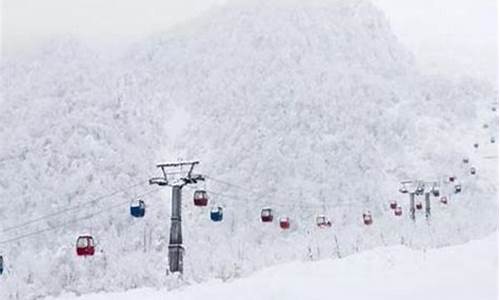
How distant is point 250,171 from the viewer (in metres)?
47.6

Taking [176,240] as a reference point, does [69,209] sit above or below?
above

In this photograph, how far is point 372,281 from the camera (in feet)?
28.9

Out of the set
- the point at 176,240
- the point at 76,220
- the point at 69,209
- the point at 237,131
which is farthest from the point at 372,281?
the point at 237,131

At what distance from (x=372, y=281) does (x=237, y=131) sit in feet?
147

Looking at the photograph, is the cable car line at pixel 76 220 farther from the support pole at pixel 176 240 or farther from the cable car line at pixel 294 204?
the support pole at pixel 176 240

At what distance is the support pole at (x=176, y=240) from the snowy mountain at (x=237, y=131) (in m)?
7.74

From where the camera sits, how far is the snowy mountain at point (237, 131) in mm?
39094

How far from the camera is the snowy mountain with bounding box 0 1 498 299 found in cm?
3909

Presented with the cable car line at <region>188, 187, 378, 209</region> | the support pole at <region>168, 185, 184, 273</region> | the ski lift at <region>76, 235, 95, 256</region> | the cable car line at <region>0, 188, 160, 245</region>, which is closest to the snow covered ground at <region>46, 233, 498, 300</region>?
the ski lift at <region>76, 235, 95, 256</region>

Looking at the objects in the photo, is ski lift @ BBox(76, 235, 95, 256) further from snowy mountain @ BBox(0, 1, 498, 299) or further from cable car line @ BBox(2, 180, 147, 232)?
cable car line @ BBox(2, 180, 147, 232)

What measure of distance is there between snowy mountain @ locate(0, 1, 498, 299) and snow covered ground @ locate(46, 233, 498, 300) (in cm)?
1496

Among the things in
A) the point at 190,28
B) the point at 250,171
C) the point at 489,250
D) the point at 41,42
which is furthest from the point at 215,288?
the point at 190,28

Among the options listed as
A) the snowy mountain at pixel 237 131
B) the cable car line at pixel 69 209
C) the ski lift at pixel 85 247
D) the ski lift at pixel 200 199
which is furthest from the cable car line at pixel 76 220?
the ski lift at pixel 85 247

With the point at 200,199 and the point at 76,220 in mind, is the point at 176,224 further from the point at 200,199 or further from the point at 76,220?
the point at 76,220
